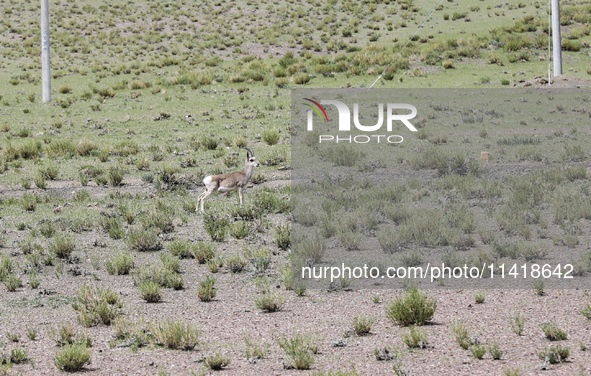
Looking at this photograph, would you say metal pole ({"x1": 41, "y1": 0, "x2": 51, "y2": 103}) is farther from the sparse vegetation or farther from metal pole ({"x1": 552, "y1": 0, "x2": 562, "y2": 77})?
the sparse vegetation

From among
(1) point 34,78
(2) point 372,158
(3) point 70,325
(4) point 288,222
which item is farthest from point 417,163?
(1) point 34,78

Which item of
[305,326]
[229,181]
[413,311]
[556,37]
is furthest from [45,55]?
[413,311]

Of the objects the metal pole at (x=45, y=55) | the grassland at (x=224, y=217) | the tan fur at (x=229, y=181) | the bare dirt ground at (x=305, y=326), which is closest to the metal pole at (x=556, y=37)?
the grassland at (x=224, y=217)

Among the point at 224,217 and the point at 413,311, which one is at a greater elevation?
the point at 224,217

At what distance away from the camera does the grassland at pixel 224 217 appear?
7.88m

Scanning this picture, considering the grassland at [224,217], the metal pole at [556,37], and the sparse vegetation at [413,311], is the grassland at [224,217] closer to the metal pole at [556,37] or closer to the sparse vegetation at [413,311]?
the sparse vegetation at [413,311]

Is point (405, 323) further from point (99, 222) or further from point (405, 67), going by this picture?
point (405, 67)

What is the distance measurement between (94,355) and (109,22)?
53.0 meters

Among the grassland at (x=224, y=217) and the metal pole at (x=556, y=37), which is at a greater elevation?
the metal pole at (x=556, y=37)

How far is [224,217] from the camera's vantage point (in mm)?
14109

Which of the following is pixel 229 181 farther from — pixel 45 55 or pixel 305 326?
pixel 45 55

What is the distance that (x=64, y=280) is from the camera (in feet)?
36.3

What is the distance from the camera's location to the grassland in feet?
25.9

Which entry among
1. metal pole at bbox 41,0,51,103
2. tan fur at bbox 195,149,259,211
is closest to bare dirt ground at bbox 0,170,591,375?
tan fur at bbox 195,149,259,211
